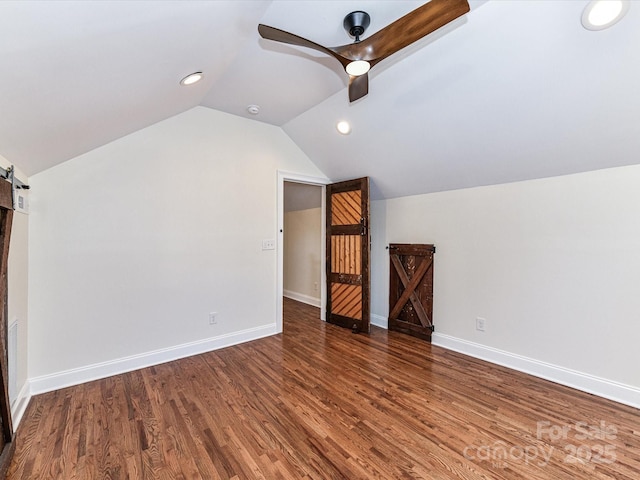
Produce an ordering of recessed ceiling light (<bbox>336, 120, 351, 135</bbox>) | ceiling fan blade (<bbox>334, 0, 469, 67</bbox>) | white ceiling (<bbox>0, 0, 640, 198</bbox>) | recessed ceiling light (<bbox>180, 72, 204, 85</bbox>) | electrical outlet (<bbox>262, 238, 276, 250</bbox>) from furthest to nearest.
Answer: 1. electrical outlet (<bbox>262, 238, 276, 250</bbox>)
2. recessed ceiling light (<bbox>336, 120, 351, 135</bbox>)
3. recessed ceiling light (<bbox>180, 72, 204, 85</bbox>)
4. ceiling fan blade (<bbox>334, 0, 469, 67</bbox>)
5. white ceiling (<bbox>0, 0, 640, 198</bbox>)

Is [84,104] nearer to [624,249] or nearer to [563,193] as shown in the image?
[563,193]

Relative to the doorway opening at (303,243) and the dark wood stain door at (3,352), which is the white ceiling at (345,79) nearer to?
the dark wood stain door at (3,352)

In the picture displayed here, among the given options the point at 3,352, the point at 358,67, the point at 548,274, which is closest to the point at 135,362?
the point at 3,352

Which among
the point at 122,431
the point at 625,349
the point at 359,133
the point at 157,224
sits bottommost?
the point at 122,431

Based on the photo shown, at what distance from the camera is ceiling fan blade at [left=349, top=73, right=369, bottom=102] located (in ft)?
6.34

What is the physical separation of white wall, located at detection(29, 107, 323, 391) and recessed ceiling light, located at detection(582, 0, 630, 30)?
9.51 ft

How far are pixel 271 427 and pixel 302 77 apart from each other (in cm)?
271

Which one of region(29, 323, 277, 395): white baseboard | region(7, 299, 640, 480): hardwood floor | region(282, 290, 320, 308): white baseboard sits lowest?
region(7, 299, 640, 480): hardwood floor

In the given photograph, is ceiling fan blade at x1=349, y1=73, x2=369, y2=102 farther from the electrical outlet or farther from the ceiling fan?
the electrical outlet

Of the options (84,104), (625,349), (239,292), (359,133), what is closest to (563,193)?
(625,349)

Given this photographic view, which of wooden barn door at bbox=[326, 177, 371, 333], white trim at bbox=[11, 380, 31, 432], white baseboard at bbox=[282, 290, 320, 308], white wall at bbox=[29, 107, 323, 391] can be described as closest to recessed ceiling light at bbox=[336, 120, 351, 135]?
wooden barn door at bbox=[326, 177, 371, 333]

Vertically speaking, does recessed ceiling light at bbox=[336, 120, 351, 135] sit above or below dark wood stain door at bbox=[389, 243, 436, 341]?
above

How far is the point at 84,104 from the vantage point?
1.71 m

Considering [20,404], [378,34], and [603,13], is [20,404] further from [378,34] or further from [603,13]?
[603,13]
